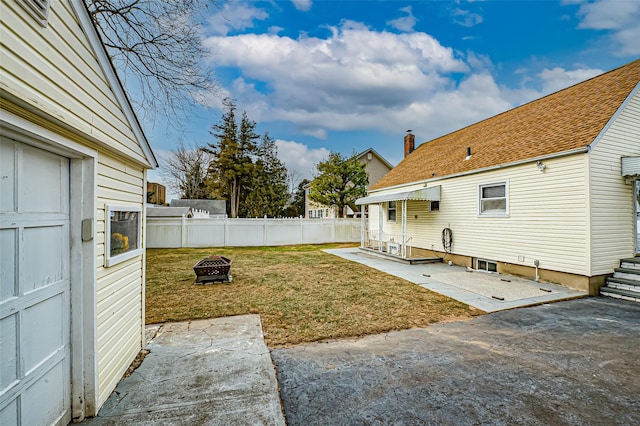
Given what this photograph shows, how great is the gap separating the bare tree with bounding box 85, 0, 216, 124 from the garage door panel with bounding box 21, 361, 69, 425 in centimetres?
472

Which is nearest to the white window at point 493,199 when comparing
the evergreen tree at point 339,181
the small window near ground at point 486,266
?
the small window near ground at point 486,266

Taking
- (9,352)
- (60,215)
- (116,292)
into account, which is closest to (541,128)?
(116,292)

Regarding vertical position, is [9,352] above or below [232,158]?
below

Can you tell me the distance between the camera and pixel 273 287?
7266 mm

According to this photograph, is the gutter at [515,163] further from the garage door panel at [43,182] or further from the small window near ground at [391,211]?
the garage door panel at [43,182]

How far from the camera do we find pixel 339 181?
20969 millimetres

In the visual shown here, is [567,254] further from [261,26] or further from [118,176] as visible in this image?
[261,26]

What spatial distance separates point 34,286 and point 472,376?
410 cm

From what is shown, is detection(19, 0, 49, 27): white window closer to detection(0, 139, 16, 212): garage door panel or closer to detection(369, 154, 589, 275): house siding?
detection(0, 139, 16, 212): garage door panel

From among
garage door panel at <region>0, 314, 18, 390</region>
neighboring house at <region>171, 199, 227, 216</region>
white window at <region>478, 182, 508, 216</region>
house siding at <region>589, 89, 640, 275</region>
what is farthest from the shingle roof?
neighboring house at <region>171, 199, 227, 216</region>

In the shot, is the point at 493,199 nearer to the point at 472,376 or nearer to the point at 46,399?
the point at 472,376

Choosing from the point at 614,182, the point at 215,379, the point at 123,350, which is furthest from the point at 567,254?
the point at 123,350

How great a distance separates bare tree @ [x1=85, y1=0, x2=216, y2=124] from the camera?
5020 millimetres

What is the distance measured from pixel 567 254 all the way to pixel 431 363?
6.02 m
